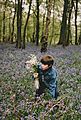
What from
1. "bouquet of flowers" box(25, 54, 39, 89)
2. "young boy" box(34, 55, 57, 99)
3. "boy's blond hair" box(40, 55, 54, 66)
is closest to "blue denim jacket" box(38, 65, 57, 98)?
"young boy" box(34, 55, 57, 99)

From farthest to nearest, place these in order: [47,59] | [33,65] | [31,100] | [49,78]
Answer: [31,100], [49,78], [33,65], [47,59]

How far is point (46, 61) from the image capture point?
7.64m

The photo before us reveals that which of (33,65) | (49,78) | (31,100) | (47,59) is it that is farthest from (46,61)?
(31,100)

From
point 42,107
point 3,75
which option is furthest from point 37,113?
point 3,75

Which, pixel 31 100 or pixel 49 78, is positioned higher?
pixel 49 78

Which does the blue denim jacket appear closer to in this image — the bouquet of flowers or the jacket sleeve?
the jacket sleeve

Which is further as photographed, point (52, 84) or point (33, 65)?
point (52, 84)

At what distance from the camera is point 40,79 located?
800 centimetres

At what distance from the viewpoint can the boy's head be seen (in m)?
7.61

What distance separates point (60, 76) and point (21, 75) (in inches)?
53.2

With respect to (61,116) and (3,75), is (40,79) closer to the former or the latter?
(61,116)

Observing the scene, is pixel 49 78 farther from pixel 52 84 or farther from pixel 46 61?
pixel 46 61

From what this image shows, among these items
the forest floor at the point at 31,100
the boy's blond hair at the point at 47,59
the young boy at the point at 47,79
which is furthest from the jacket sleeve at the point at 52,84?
the boy's blond hair at the point at 47,59

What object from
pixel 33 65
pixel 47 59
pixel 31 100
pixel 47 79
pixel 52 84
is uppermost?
pixel 47 59
